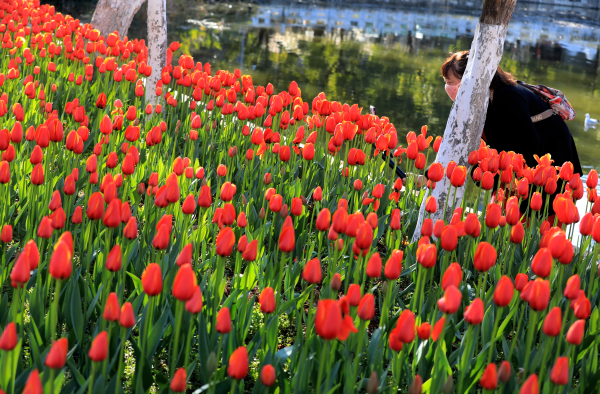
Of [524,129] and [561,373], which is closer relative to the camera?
[561,373]

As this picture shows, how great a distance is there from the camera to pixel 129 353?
96.3 inches

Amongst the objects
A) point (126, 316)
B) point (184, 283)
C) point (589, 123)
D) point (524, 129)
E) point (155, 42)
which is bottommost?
point (589, 123)

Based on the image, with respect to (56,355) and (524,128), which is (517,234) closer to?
(524,128)

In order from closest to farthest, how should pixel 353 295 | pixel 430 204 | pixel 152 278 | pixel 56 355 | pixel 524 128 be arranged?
1. pixel 56 355
2. pixel 152 278
3. pixel 353 295
4. pixel 430 204
5. pixel 524 128

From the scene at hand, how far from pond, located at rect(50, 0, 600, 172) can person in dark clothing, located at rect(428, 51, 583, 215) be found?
14.1 feet

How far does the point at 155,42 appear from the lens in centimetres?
580

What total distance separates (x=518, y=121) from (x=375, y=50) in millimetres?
13456

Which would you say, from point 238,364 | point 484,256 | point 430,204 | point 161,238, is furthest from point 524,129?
point 238,364

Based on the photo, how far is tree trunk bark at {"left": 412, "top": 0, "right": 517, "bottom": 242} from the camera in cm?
353

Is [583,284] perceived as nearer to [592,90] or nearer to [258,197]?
[258,197]

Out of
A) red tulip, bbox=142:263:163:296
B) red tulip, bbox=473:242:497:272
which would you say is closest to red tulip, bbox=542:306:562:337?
red tulip, bbox=473:242:497:272

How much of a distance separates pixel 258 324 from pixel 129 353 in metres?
0.56

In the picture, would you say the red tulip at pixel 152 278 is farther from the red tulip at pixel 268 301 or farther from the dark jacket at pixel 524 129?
the dark jacket at pixel 524 129

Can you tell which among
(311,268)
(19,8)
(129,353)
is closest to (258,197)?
(129,353)
